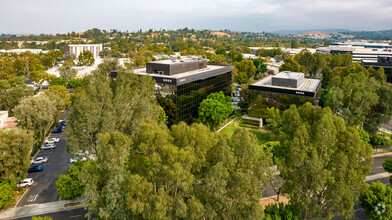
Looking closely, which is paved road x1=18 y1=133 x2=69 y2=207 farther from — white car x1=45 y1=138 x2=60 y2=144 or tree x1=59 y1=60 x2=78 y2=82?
tree x1=59 y1=60 x2=78 y2=82

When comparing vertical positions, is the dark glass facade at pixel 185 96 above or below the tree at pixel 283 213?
above

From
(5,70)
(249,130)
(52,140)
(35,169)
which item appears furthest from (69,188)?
(5,70)

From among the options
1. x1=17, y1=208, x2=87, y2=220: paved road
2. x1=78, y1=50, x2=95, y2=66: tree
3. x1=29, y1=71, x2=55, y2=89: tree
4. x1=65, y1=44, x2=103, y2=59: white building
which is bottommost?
x1=17, y1=208, x2=87, y2=220: paved road

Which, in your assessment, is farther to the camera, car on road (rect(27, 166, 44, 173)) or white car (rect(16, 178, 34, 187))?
car on road (rect(27, 166, 44, 173))

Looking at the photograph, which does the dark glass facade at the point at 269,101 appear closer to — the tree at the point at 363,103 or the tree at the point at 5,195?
the tree at the point at 363,103

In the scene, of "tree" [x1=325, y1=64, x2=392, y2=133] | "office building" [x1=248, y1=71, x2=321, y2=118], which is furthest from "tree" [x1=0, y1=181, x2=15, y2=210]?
"tree" [x1=325, y1=64, x2=392, y2=133]

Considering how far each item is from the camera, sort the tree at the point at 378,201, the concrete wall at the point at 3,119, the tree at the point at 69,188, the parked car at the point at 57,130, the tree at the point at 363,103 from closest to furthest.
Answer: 1. the tree at the point at 378,201
2. the tree at the point at 69,188
3. the concrete wall at the point at 3,119
4. the tree at the point at 363,103
5. the parked car at the point at 57,130

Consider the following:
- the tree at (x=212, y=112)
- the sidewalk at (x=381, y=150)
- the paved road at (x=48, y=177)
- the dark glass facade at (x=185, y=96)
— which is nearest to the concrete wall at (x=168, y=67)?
the dark glass facade at (x=185, y=96)

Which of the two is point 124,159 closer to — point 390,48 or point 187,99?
point 187,99
